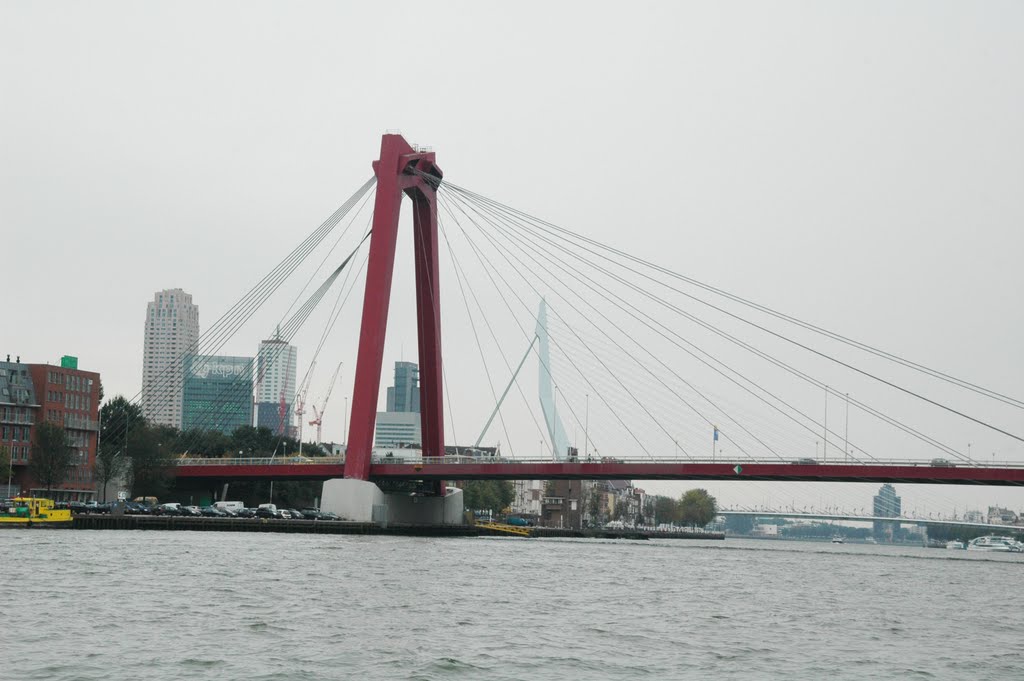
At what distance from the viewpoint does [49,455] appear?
8869cm

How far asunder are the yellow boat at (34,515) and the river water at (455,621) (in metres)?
14.9

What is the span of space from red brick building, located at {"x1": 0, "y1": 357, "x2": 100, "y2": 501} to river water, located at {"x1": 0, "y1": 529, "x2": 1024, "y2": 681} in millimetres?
39304

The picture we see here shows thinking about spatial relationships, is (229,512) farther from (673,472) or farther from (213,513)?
(673,472)

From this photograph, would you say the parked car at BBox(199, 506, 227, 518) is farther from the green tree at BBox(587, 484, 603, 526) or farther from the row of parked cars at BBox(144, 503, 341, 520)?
the green tree at BBox(587, 484, 603, 526)

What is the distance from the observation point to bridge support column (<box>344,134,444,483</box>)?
7556 centimetres

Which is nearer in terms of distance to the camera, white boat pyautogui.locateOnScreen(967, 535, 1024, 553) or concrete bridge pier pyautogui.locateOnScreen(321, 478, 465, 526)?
concrete bridge pier pyautogui.locateOnScreen(321, 478, 465, 526)

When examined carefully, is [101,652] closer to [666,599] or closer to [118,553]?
[666,599]

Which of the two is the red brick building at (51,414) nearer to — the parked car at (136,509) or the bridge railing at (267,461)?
the parked car at (136,509)

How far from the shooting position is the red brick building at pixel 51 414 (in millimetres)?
91125

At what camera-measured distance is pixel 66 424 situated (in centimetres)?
9450

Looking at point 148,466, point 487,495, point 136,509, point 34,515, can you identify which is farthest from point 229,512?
point 487,495

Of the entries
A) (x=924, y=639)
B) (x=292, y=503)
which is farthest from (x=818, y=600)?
(x=292, y=503)

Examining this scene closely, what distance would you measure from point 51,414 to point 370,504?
2839cm

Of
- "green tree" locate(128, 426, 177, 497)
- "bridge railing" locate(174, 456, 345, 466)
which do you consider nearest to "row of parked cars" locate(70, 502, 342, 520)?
"green tree" locate(128, 426, 177, 497)
